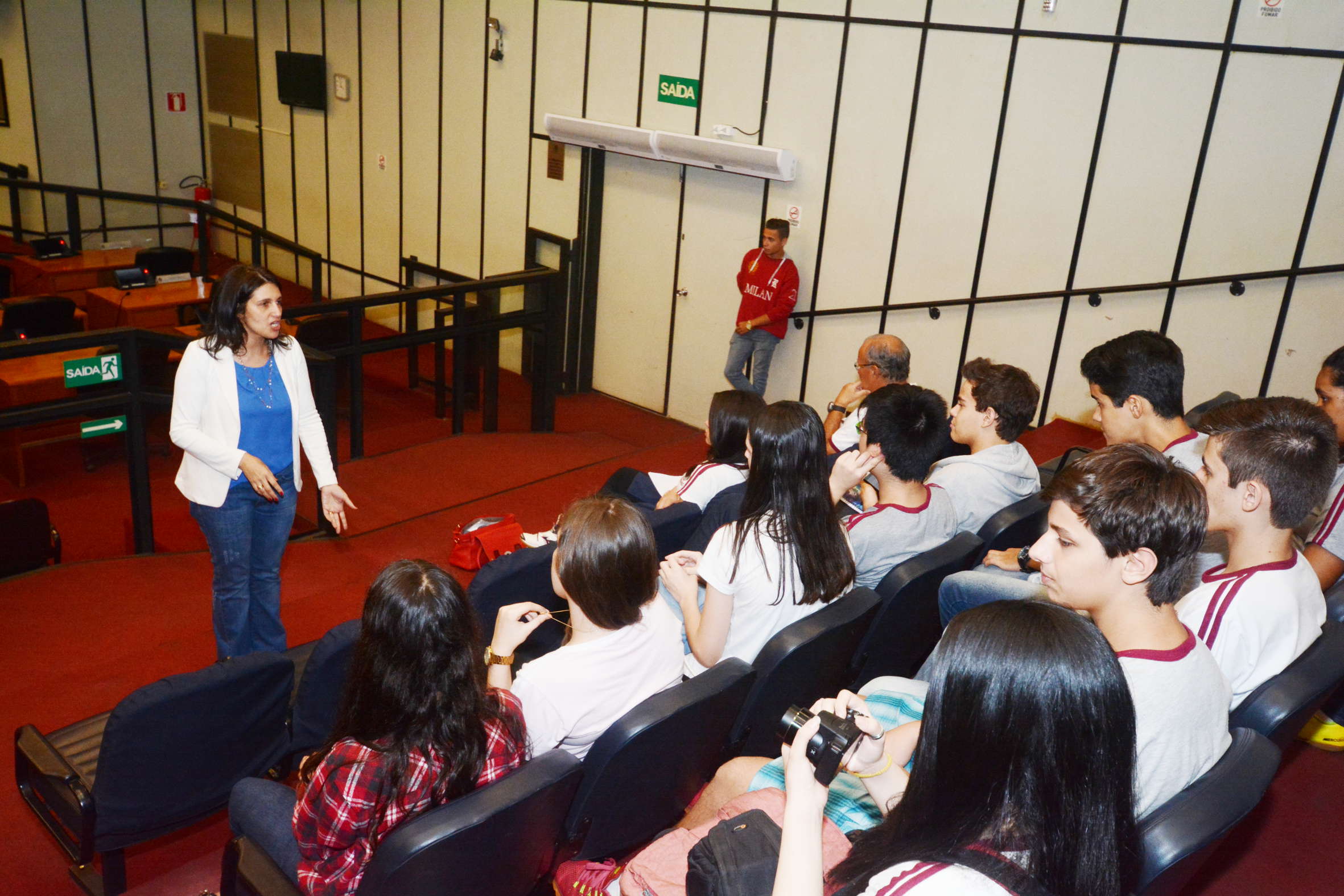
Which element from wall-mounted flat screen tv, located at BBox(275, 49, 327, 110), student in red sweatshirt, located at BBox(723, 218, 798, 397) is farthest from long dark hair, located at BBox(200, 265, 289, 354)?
wall-mounted flat screen tv, located at BBox(275, 49, 327, 110)

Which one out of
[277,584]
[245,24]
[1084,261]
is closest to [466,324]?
[277,584]

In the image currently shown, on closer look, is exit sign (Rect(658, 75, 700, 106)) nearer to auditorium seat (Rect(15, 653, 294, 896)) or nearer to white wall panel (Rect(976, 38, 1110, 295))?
white wall panel (Rect(976, 38, 1110, 295))

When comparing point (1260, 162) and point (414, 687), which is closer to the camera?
point (414, 687)

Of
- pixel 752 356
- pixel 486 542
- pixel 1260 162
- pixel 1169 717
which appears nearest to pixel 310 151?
pixel 752 356

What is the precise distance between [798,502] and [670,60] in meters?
5.64

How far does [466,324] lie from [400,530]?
6.67 feet

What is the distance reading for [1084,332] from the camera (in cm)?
579

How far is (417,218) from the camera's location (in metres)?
9.50

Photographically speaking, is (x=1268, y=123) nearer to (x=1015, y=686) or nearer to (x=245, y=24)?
(x=1015, y=686)

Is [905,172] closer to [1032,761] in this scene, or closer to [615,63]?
[615,63]

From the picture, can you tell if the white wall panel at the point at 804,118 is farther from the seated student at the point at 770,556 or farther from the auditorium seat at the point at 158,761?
the auditorium seat at the point at 158,761

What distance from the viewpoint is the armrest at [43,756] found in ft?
7.34

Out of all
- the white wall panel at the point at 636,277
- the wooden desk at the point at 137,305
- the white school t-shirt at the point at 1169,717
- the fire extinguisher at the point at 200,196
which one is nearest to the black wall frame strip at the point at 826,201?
the white wall panel at the point at 636,277

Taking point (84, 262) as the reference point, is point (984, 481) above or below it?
above
